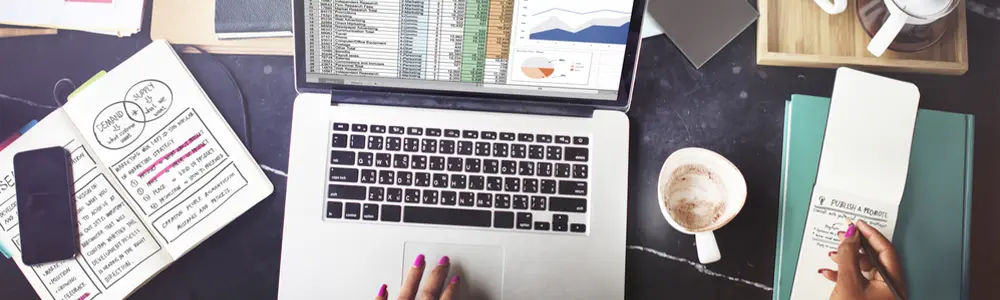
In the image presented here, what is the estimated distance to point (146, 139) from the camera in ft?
2.36

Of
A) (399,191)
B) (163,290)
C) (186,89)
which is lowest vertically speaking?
(163,290)

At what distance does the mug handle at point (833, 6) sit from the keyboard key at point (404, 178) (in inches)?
21.1

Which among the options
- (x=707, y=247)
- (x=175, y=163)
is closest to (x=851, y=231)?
(x=707, y=247)

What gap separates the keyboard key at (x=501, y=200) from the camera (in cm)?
71

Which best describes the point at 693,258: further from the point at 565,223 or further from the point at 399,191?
the point at 399,191

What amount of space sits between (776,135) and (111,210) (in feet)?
2.56

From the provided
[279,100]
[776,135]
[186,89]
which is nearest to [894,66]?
[776,135]

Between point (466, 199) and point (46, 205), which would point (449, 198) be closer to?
point (466, 199)

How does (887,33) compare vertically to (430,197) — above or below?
above

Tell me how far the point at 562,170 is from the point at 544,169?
0.07 ft

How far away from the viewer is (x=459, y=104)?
739 mm

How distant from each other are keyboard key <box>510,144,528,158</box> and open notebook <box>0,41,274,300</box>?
0.29m

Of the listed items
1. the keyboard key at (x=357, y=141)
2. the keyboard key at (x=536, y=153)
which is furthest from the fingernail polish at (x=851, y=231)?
the keyboard key at (x=357, y=141)

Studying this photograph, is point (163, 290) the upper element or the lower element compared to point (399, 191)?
lower
